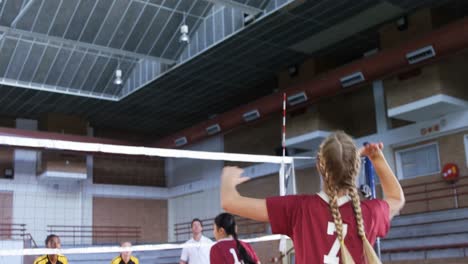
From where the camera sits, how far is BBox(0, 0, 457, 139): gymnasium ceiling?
14.8 meters

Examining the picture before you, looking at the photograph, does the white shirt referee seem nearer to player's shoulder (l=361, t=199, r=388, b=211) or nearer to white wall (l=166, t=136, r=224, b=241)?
player's shoulder (l=361, t=199, r=388, b=211)

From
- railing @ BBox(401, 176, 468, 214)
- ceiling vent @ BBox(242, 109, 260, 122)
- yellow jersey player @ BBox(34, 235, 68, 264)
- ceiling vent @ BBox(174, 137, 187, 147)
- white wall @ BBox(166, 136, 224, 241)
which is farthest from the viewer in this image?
white wall @ BBox(166, 136, 224, 241)

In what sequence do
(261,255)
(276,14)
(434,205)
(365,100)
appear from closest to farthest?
1. (276,14)
2. (434,205)
3. (261,255)
4. (365,100)

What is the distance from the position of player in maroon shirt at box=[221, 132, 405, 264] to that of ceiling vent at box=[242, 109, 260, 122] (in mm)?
16915

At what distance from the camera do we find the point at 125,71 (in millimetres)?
19234

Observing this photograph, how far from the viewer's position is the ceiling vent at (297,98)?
17.3m

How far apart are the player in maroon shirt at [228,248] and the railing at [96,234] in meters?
16.1

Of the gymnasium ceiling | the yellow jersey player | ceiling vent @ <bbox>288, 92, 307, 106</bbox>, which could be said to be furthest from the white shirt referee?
ceiling vent @ <bbox>288, 92, 307, 106</bbox>

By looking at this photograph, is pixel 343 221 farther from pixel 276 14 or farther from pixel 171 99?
pixel 171 99

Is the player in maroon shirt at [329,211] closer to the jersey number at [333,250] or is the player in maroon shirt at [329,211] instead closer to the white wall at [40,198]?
the jersey number at [333,250]

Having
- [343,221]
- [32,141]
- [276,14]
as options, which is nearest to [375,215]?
[343,221]

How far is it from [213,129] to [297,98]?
445cm

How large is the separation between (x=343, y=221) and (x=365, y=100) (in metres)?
16.6

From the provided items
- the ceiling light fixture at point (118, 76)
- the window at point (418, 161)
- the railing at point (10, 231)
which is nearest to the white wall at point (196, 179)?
the ceiling light fixture at point (118, 76)
